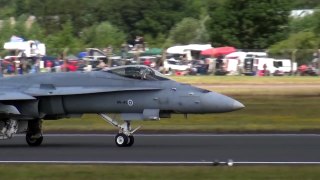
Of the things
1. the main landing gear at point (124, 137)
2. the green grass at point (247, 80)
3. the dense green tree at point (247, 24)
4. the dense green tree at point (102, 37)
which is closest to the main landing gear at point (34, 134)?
the main landing gear at point (124, 137)

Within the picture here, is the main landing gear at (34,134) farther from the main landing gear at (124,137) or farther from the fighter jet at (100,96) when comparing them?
the main landing gear at (124,137)

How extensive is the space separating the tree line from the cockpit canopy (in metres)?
33.8

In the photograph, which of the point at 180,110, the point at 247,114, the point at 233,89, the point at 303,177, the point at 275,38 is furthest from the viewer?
the point at 275,38

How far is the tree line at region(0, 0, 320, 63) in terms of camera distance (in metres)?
74.9

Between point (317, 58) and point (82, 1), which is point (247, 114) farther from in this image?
point (82, 1)

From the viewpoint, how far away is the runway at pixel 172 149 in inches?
680

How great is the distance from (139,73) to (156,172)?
592 centimetres

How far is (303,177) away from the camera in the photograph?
14109 millimetres

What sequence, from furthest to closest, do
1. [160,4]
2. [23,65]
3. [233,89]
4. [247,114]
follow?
1. [160,4]
2. [23,65]
3. [233,89]
4. [247,114]

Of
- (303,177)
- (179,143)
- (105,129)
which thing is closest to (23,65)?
(105,129)

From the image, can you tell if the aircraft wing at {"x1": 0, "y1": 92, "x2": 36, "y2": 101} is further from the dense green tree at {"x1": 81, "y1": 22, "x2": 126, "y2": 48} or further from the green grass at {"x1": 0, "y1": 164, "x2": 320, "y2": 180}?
the dense green tree at {"x1": 81, "y1": 22, "x2": 126, "y2": 48}

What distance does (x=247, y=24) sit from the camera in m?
76.2

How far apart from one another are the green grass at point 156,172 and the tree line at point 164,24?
3877cm

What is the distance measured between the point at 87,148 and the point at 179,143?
2345mm
